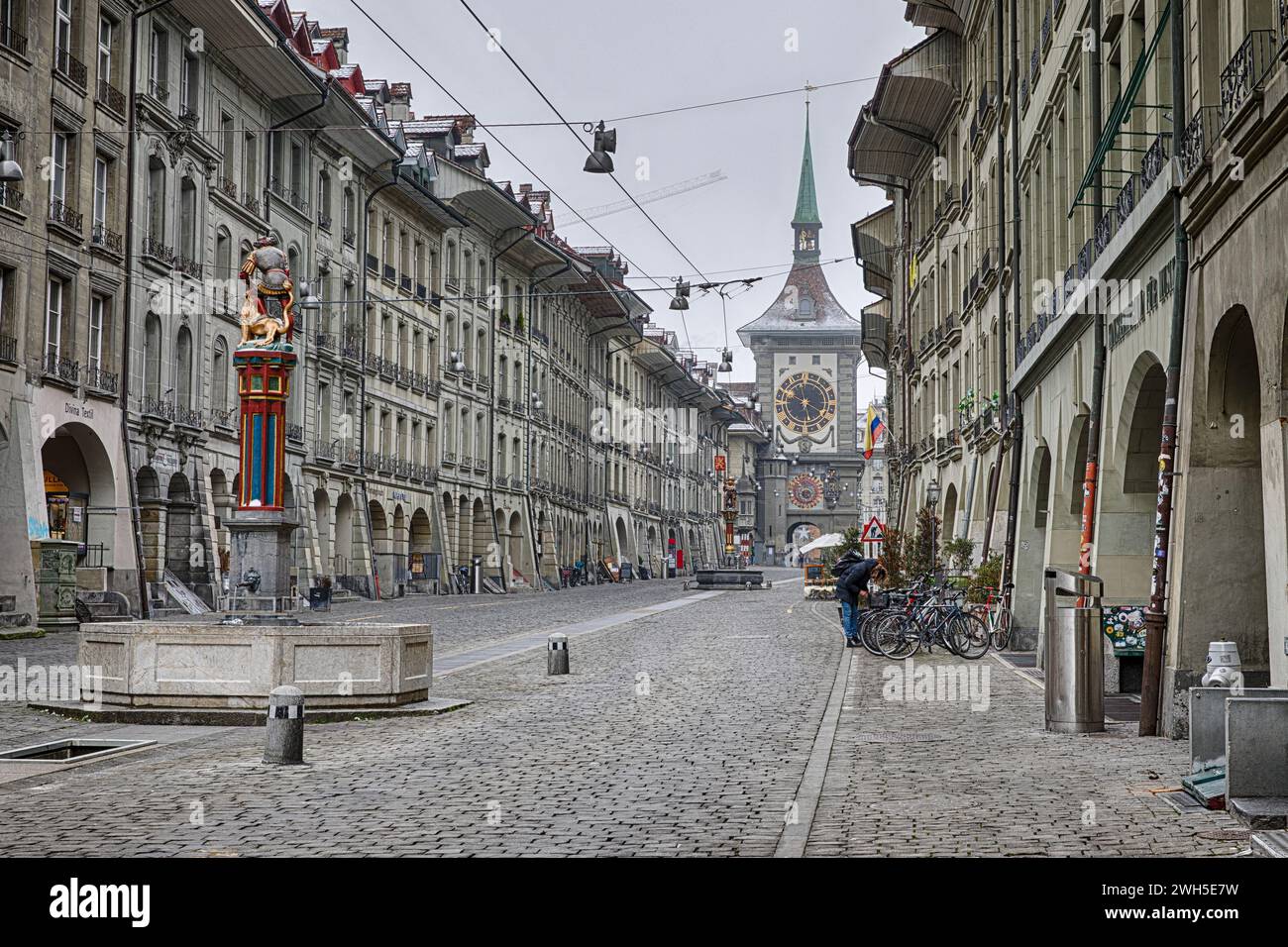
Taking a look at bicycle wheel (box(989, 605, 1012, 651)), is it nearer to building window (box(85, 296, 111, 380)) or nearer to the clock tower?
building window (box(85, 296, 111, 380))

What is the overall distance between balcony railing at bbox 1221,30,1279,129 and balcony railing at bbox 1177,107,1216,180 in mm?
591

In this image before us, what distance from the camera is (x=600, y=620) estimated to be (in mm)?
38906

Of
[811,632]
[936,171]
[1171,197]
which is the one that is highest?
[936,171]

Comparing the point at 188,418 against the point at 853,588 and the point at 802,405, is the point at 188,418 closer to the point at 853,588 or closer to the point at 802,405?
the point at 853,588

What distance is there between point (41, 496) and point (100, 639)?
1775cm

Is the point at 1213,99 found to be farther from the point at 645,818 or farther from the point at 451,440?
the point at 451,440

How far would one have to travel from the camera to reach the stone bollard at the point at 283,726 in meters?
12.0

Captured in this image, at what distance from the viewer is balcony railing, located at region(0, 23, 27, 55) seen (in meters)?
31.7

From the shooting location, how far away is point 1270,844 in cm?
827

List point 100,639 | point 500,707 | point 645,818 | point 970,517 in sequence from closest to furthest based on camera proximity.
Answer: point 645,818 → point 100,639 → point 500,707 → point 970,517

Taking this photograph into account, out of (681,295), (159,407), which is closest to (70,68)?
(159,407)

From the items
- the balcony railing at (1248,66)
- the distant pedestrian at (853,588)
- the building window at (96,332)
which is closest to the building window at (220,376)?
the building window at (96,332)

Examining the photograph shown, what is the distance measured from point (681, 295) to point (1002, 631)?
16.3 metres

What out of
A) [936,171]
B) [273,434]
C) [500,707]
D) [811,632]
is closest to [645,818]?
[500,707]
